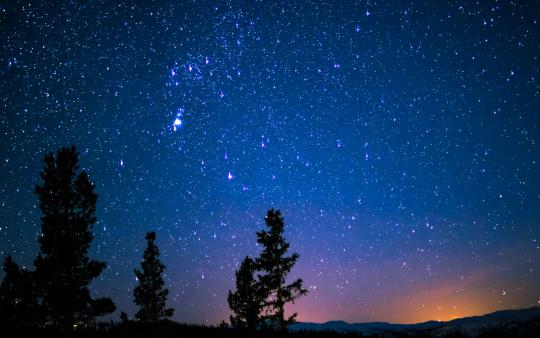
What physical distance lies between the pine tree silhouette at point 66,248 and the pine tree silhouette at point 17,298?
0.81 m

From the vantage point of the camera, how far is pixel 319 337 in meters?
16.1

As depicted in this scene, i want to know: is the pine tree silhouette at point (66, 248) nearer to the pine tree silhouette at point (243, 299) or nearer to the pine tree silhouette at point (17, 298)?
the pine tree silhouette at point (17, 298)

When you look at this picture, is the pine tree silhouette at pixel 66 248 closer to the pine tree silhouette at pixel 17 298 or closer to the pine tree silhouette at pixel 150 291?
the pine tree silhouette at pixel 17 298

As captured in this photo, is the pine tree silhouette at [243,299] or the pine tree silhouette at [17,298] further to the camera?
the pine tree silhouette at [243,299]

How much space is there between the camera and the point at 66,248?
58.4 ft

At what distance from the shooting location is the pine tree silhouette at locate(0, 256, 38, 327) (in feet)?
58.7

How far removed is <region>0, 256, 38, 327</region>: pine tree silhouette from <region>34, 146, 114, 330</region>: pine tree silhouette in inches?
31.9

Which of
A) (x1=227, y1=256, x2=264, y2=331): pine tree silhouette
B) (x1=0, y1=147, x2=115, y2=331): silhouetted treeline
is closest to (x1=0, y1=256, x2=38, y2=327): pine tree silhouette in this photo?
(x1=0, y1=147, x2=115, y2=331): silhouetted treeline

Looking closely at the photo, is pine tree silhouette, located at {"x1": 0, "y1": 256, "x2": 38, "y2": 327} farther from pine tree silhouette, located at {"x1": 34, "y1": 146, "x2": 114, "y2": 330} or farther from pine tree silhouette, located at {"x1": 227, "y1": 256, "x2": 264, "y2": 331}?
pine tree silhouette, located at {"x1": 227, "y1": 256, "x2": 264, "y2": 331}

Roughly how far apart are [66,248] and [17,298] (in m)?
8.53

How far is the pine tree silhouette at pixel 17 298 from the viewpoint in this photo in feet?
58.7

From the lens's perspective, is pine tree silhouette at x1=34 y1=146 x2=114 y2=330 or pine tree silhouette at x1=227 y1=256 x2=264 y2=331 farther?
pine tree silhouette at x1=227 y1=256 x2=264 y2=331

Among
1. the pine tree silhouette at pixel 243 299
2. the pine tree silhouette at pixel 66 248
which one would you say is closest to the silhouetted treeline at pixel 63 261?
the pine tree silhouette at pixel 66 248

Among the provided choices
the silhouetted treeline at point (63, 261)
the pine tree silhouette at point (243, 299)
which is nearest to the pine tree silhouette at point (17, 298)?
the silhouetted treeline at point (63, 261)
